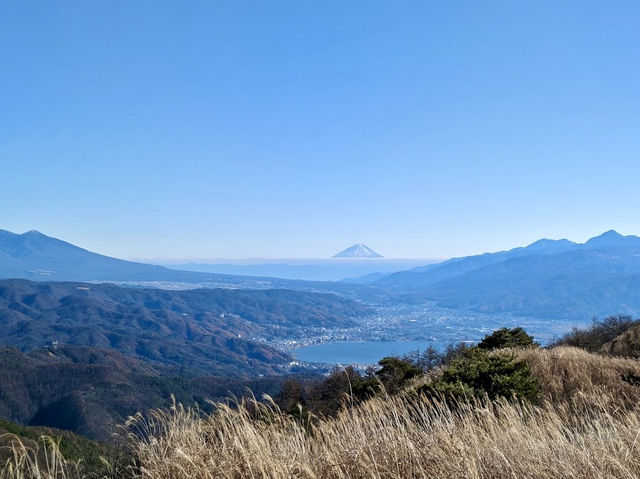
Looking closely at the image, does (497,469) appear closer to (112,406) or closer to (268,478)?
(268,478)

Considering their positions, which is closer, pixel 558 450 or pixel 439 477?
pixel 439 477

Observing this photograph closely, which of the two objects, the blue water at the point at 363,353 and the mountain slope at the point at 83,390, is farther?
the blue water at the point at 363,353

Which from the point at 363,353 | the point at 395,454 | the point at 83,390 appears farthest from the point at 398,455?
the point at 363,353

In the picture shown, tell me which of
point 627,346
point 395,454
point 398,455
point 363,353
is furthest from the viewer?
point 363,353

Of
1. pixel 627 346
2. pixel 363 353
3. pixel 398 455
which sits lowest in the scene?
pixel 363 353

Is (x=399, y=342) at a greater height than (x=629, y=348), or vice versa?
(x=629, y=348)

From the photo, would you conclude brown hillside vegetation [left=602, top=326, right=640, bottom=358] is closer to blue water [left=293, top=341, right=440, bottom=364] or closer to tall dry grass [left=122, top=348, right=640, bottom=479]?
tall dry grass [left=122, top=348, right=640, bottom=479]

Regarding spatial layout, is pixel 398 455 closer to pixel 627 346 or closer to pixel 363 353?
pixel 627 346

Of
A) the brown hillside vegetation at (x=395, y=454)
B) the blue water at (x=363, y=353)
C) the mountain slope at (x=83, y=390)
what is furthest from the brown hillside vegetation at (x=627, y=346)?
the blue water at (x=363, y=353)

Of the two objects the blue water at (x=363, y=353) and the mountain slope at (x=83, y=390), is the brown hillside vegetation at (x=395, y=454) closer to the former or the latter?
the mountain slope at (x=83, y=390)

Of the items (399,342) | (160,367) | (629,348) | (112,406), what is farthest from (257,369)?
(629,348)

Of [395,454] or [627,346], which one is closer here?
[395,454]
